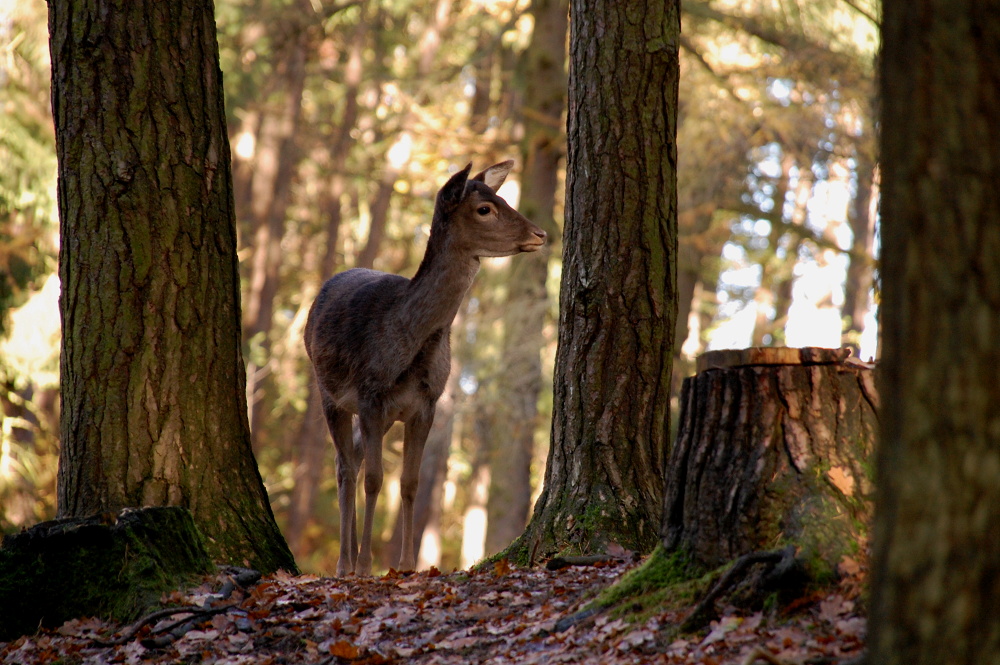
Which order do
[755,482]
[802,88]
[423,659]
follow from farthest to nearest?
1. [802,88]
2. [423,659]
3. [755,482]

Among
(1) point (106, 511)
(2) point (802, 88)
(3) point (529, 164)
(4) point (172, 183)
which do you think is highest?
(2) point (802, 88)

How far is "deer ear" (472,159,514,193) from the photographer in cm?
864

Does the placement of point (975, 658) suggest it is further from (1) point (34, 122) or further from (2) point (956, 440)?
(1) point (34, 122)

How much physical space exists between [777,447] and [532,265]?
12.5 m

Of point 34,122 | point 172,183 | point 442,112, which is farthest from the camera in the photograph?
point 34,122

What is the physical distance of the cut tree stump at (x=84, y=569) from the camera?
18.9 feet

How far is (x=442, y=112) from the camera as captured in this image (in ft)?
55.5

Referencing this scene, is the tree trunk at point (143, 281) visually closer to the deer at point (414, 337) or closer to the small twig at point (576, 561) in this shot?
the deer at point (414, 337)

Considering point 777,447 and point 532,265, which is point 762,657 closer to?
point 777,447

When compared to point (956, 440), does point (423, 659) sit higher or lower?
lower

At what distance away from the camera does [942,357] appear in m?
2.68

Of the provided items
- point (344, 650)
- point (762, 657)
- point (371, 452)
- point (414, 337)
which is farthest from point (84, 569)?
point (762, 657)

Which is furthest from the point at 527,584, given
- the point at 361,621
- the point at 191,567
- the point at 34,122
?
the point at 34,122

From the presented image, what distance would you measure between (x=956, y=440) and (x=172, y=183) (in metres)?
5.33
